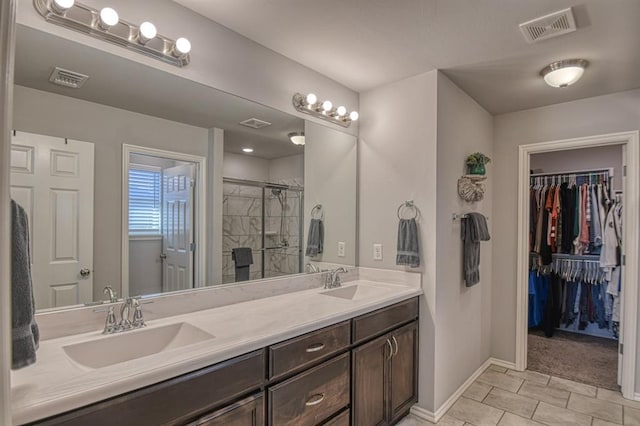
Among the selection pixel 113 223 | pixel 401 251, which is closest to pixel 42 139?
pixel 113 223

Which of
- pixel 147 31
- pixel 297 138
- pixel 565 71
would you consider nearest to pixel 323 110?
pixel 297 138

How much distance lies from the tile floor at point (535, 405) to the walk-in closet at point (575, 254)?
24.5 inches

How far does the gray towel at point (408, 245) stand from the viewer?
2.46 m

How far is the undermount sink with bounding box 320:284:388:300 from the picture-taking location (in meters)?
2.46

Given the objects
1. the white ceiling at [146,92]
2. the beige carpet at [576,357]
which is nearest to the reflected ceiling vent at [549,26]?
the white ceiling at [146,92]

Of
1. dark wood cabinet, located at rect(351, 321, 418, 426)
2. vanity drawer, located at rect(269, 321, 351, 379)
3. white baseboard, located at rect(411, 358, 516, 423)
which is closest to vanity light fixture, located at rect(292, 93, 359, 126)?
vanity drawer, located at rect(269, 321, 351, 379)

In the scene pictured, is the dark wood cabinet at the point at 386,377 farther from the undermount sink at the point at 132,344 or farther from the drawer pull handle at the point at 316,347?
the undermount sink at the point at 132,344

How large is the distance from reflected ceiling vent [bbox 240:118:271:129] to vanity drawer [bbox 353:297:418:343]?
1.33 m

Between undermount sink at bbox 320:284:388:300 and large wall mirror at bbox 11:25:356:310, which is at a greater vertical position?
large wall mirror at bbox 11:25:356:310

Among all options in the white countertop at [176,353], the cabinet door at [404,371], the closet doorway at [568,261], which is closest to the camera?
the white countertop at [176,353]

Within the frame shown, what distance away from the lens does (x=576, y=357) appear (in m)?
3.50

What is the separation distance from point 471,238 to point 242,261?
1.82m

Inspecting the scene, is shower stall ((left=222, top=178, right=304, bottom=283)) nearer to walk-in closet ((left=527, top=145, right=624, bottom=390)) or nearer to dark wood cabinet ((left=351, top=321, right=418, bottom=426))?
dark wood cabinet ((left=351, top=321, right=418, bottom=426))

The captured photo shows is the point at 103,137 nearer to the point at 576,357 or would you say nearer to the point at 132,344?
the point at 132,344
